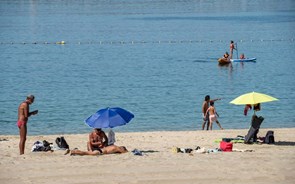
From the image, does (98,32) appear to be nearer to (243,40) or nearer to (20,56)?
(243,40)

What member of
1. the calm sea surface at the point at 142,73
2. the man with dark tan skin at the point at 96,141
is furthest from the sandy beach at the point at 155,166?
the calm sea surface at the point at 142,73

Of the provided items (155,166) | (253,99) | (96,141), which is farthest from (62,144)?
(253,99)

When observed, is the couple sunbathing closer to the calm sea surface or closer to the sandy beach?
the sandy beach

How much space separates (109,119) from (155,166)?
270cm

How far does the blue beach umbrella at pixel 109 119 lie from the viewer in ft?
66.3

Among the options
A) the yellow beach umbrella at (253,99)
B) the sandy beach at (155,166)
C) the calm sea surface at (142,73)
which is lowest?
the sandy beach at (155,166)

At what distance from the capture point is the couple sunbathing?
1989cm

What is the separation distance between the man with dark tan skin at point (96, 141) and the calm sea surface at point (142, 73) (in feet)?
32.4

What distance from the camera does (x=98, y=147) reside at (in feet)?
66.4

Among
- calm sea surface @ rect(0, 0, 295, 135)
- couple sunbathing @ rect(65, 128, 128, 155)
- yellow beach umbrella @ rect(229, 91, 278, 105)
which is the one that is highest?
calm sea surface @ rect(0, 0, 295, 135)

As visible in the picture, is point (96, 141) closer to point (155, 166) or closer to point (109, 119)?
point (109, 119)

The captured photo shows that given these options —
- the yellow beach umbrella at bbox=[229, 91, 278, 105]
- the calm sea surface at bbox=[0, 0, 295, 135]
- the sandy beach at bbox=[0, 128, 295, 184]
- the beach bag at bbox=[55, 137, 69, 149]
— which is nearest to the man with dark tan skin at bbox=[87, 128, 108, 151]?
the sandy beach at bbox=[0, 128, 295, 184]

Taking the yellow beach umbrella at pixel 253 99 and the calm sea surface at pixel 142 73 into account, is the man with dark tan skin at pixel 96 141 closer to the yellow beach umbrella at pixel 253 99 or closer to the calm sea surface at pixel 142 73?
the yellow beach umbrella at pixel 253 99

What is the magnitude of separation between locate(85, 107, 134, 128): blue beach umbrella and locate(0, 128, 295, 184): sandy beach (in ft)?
3.04
